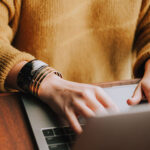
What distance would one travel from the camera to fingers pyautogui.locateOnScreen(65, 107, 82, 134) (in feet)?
1.28

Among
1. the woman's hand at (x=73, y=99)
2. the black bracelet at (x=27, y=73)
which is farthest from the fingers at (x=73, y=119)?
the black bracelet at (x=27, y=73)

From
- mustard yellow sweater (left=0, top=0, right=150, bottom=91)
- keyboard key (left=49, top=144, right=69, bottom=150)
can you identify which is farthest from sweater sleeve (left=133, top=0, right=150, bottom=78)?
keyboard key (left=49, top=144, right=69, bottom=150)

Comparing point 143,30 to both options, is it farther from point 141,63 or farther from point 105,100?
point 105,100

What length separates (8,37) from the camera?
Result: 0.68 m

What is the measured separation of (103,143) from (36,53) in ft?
1.91

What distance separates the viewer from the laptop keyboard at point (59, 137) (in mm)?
366

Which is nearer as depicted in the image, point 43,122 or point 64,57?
point 43,122

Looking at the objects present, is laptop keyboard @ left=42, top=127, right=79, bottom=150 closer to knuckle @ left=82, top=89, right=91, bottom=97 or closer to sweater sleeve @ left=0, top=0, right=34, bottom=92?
knuckle @ left=82, top=89, right=91, bottom=97

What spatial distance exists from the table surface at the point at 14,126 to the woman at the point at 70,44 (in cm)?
4

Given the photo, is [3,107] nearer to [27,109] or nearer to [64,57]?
[27,109]

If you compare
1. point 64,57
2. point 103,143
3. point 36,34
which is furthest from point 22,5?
point 103,143

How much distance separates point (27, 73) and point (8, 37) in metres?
0.21

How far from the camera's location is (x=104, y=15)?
31.2 inches

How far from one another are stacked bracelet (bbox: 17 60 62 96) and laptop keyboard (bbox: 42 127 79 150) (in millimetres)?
110
